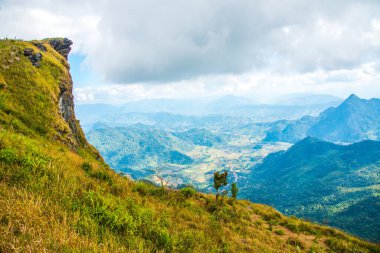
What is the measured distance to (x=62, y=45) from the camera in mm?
67562

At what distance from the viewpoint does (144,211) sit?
9.08m

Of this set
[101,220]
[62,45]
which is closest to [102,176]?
[101,220]

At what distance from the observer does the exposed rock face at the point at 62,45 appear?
64.9m

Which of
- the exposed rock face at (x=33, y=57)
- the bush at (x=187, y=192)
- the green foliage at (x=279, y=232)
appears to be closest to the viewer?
the green foliage at (x=279, y=232)

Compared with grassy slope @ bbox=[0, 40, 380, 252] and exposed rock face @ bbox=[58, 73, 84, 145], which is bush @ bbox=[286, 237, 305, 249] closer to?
grassy slope @ bbox=[0, 40, 380, 252]

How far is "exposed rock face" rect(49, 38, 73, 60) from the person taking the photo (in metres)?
64.9

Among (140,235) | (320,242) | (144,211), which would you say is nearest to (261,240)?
(320,242)

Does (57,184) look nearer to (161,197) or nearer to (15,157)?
(15,157)

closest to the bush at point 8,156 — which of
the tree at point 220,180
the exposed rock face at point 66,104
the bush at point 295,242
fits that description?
the tree at point 220,180

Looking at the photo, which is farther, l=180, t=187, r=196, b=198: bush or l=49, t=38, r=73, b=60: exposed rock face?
l=49, t=38, r=73, b=60: exposed rock face

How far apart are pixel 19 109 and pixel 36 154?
18.9m

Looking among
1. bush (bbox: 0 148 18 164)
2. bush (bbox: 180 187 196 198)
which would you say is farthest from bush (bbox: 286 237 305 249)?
bush (bbox: 0 148 18 164)

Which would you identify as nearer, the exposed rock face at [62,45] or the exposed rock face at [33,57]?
the exposed rock face at [33,57]

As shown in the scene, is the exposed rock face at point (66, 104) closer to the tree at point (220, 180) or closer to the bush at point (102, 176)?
the tree at point (220, 180)
